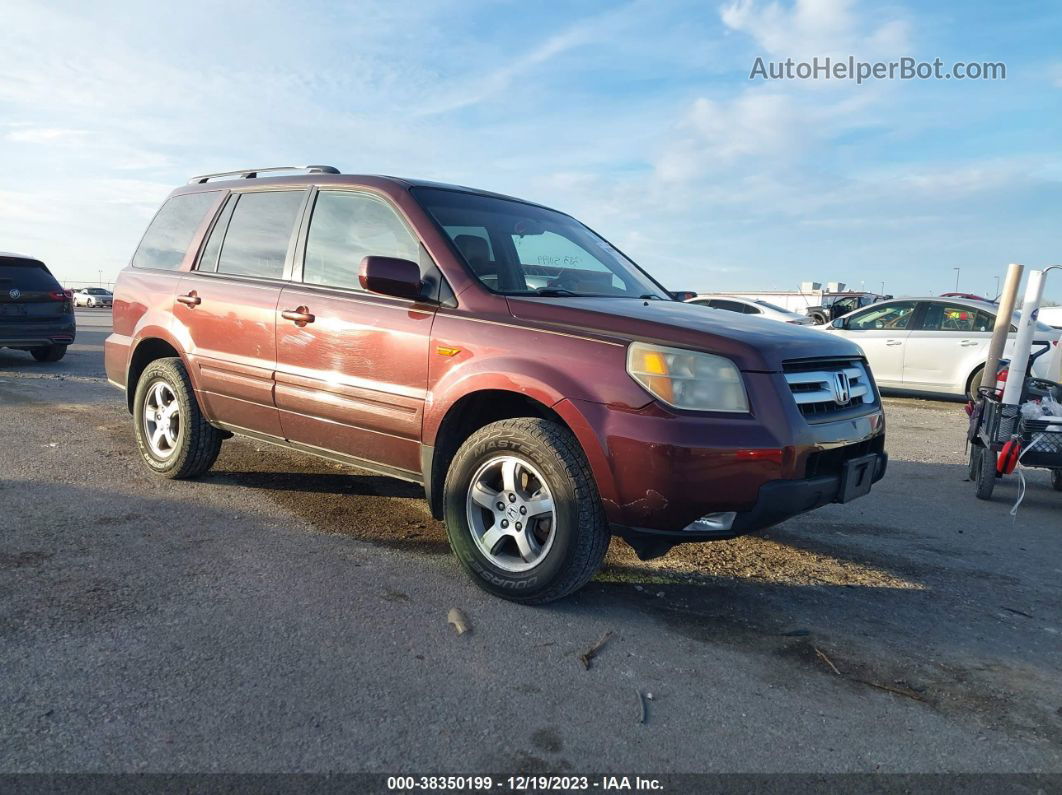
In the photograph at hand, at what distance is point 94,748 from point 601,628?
6.04 ft

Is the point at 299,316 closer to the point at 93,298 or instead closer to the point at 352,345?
the point at 352,345

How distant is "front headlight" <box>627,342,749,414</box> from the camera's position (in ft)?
10.6

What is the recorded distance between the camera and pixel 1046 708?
2820mm

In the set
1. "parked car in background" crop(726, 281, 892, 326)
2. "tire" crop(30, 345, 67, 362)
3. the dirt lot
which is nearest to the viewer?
the dirt lot

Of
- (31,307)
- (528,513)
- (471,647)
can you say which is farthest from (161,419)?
(31,307)

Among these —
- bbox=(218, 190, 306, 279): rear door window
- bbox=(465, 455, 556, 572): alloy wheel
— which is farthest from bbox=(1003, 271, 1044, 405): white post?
bbox=(218, 190, 306, 279): rear door window

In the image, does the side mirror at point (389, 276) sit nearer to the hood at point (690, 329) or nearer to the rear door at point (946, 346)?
the hood at point (690, 329)

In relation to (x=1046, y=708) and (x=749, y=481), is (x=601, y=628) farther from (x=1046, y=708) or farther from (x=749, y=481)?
(x=1046, y=708)

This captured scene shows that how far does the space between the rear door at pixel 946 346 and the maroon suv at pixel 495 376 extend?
7760 millimetres

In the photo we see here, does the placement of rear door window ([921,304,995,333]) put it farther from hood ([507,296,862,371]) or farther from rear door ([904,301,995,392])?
hood ([507,296,862,371])

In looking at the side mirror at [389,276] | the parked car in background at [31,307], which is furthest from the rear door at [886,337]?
the parked car in background at [31,307]

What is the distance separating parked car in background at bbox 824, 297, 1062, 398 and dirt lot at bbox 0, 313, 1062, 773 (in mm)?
6393

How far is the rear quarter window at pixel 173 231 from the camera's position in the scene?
540 centimetres

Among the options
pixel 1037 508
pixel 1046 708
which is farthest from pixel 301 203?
pixel 1037 508
